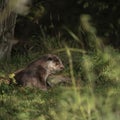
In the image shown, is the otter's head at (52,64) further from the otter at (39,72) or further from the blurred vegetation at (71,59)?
the blurred vegetation at (71,59)

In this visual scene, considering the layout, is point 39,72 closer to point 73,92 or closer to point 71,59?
point 71,59

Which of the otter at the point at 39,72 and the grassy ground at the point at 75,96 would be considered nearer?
the grassy ground at the point at 75,96

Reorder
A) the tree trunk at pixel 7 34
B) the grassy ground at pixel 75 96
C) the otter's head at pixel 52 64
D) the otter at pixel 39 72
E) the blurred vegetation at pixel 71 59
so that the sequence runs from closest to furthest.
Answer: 1. the grassy ground at pixel 75 96
2. the blurred vegetation at pixel 71 59
3. the otter at pixel 39 72
4. the otter's head at pixel 52 64
5. the tree trunk at pixel 7 34

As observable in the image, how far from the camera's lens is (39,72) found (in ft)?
34.2

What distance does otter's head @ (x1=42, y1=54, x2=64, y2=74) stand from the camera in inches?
415

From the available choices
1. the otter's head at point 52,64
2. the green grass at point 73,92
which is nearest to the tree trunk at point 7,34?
the green grass at point 73,92

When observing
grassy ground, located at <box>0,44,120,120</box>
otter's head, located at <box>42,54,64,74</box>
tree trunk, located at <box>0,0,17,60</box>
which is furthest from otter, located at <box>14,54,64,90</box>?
tree trunk, located at <box>0,0,17,60</box>

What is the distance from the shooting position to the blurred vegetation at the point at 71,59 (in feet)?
24.7

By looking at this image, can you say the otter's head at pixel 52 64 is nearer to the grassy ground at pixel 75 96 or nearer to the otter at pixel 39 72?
the otter at pixel 39 72

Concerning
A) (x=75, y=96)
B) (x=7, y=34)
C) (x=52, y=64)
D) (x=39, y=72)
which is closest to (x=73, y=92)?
(x=75, y=96)

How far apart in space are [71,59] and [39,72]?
115 cm

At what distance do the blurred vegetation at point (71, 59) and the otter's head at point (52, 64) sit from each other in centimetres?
29

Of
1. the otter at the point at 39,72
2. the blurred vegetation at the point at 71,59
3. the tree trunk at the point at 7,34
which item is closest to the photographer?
the blurred vegetation at the point at 71,59

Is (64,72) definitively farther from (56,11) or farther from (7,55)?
(56,11)
